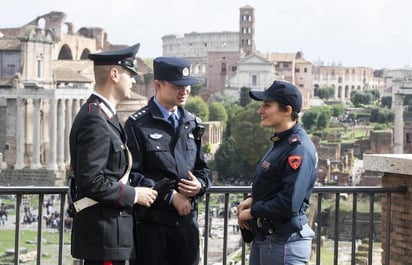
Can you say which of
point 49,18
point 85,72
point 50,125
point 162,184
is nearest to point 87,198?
point 162,184

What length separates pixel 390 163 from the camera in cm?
545

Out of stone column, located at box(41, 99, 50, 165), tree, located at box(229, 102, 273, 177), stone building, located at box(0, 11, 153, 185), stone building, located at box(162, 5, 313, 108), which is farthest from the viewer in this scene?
stone building, located at box(162, 5, 313, 108)

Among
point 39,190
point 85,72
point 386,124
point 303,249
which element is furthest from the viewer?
point 386,124

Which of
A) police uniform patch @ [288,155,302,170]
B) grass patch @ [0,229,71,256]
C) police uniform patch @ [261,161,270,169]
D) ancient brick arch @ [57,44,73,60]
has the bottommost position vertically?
grass patch @ [0,229,71,256]

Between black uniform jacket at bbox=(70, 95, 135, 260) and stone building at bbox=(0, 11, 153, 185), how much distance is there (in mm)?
34804

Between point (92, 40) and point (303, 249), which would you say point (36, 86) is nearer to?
point (92, 40)

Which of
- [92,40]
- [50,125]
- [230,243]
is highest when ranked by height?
[92,40]

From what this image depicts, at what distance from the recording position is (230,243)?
2369cm

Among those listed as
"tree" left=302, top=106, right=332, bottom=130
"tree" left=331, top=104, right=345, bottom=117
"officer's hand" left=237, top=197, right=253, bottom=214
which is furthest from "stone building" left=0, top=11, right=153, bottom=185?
"tree" left=331, top=104, right=345, bottom=117

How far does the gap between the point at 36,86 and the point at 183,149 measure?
123ft

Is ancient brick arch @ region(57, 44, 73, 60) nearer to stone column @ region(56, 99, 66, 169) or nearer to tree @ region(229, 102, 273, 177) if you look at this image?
tree @ region(229, 102, 273, 177)

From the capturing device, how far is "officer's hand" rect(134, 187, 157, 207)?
13.9 ft

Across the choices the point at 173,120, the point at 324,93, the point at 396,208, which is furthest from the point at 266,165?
the point at 324,93

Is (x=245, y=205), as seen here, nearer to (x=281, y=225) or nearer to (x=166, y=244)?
(x=281, y=225)
